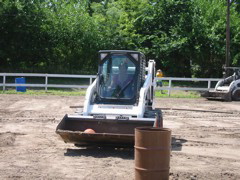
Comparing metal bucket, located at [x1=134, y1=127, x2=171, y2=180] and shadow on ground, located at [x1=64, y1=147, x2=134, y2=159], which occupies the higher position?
metal bucket, located at [x1=134, y1=127, x2=171, y2=180]

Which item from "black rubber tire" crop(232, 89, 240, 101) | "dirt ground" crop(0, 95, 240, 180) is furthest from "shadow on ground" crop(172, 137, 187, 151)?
"black rubber tire" crop(232, 89, 240, 101)

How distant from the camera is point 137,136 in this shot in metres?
7.26

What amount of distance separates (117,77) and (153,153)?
15.2ft

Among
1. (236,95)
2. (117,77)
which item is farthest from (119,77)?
(236,95)

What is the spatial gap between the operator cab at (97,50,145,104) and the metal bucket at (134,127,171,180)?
4124 mm

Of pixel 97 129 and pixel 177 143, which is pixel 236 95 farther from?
pixel 97 129

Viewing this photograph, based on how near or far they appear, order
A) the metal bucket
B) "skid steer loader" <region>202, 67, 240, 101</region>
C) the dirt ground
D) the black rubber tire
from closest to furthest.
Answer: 1. the metal bucket
2. the dirt ground
3. "skid steer loader" <region>202, 67, 240, 101</region>
4. the black rubber tire

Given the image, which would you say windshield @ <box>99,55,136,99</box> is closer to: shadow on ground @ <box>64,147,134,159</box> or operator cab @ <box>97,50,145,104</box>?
operator cab @ <box>97,50,145,104</box>

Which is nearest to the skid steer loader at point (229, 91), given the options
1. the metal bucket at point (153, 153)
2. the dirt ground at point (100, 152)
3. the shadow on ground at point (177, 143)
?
the dirt ground at point (100, 152)

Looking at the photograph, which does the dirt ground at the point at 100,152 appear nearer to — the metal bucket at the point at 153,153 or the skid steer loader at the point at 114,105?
the skid steer loader at the point at 114,105

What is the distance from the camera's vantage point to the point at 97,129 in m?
10.3

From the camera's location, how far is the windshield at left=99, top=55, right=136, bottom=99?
1134 centimetres

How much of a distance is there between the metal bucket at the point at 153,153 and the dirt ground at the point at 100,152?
75 centimetres

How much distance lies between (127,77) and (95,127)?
5.86 feet
